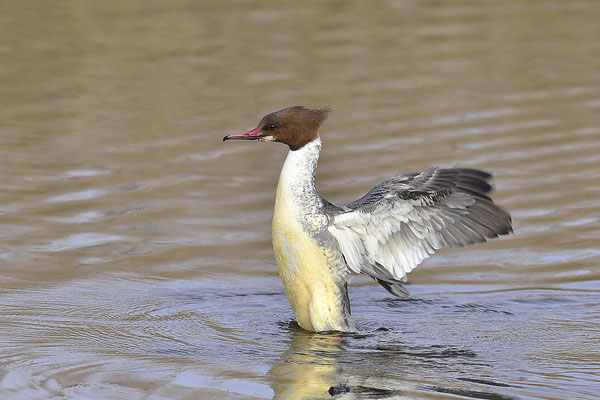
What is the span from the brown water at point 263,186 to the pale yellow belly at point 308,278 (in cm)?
18

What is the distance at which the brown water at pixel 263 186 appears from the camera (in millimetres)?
6445

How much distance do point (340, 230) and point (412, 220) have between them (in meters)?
0.46

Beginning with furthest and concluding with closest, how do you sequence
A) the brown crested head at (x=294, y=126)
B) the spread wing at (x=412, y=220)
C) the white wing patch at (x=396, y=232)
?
the brown crested head at (x=294, y=126) → the white wing patch at (x=396, y=232) → the spread wing at (x=412, y=220)

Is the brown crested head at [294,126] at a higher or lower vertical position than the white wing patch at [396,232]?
higher

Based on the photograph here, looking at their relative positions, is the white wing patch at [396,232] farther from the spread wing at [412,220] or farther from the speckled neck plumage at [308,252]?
the speckled neck plumage at [308,252]

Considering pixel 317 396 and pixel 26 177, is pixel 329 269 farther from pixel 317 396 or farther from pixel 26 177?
pixel 26 177

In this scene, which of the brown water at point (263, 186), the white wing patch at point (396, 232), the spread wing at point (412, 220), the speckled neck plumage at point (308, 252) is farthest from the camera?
the speckled neck plumage at point (308, 252)

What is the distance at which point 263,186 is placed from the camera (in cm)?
1024

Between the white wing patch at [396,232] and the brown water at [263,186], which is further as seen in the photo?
the white wing patch at [396,232]

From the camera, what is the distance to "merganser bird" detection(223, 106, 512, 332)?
7.07 m

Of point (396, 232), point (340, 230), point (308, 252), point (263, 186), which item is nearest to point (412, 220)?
point (396, 232)

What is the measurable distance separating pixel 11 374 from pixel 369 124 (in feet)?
21.0

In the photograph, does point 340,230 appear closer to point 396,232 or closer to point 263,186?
point 396,232

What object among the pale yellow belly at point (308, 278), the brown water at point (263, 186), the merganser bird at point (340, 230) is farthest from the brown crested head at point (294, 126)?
the brown water at point (263, 186)
